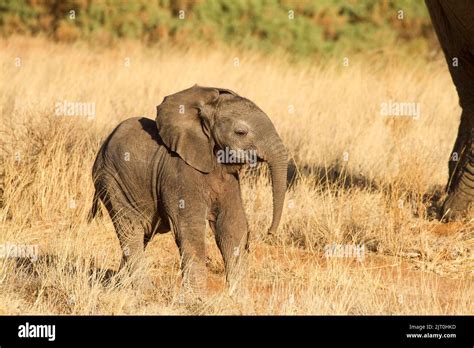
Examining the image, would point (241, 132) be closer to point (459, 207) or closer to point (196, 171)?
point (196, 171)

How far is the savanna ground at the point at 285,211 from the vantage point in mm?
7270

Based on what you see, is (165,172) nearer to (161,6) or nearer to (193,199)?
(193,199)

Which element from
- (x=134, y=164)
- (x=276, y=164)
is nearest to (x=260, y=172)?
(x=134, y=164)

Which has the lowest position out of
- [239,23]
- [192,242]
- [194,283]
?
[194,283]

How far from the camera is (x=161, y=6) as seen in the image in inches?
826

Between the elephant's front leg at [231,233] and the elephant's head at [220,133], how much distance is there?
247 millimetres

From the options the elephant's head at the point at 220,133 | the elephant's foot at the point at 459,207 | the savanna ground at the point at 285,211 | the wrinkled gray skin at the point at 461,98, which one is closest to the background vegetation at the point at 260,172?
the savanna ground at the point at 285,211

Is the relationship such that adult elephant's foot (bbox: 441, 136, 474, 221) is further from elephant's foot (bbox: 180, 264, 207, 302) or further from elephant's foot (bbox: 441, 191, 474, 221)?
elephant's foot (bbox: 180, 264, 207, 302)

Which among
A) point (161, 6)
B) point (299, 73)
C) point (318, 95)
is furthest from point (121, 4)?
point (318, 95)

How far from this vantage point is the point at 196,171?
7.26 m

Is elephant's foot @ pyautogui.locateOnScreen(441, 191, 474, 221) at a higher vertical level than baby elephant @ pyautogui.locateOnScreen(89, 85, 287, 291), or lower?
lower

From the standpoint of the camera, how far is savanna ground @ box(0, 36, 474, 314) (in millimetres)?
7270

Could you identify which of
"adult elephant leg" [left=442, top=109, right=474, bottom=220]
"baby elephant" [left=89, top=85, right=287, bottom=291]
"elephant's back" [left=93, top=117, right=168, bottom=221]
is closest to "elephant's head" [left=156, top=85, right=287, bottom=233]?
"baby elephant" [left=89, top=85, right=287, bottom=291]

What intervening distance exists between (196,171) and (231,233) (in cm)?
44
